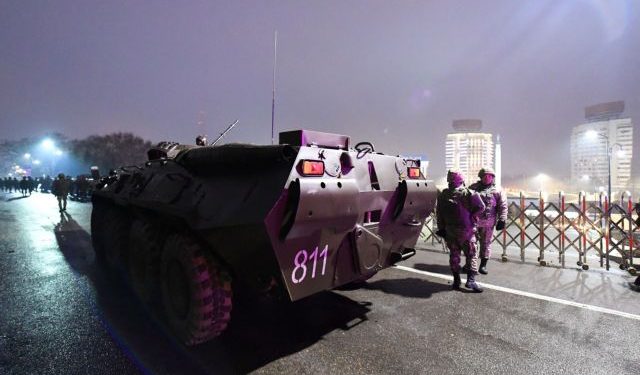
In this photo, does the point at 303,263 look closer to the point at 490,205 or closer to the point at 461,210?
the point at 461,210

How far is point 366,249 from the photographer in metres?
3.84

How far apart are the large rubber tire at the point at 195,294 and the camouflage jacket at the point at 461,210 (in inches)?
141

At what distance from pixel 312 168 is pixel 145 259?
2.65 metres

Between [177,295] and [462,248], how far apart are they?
13.5 feet

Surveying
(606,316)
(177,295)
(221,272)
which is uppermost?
(221,272)

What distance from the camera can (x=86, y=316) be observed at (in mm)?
4305

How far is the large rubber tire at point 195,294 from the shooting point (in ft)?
11.0

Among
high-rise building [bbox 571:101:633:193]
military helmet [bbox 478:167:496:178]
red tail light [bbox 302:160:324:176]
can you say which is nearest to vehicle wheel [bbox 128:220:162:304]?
red tail light [bbox 302:160:324:176]

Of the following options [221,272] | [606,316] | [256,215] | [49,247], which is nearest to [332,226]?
[256,215]

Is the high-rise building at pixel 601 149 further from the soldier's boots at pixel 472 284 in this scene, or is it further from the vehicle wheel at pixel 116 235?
the vehicle wheel at pixel 116 235

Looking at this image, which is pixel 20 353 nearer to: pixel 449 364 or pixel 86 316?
pixel 86 316

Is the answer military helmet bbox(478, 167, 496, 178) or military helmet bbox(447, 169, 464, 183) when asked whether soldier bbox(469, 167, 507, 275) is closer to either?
military helmet bbox(478, 167, 496, 178)

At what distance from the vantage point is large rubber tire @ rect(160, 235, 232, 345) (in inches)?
132

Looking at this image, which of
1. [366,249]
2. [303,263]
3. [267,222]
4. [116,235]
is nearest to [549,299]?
[366,249]
